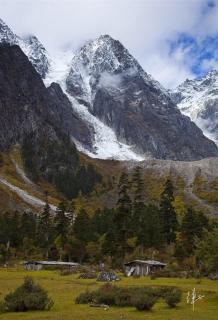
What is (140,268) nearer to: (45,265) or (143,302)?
(45,265)

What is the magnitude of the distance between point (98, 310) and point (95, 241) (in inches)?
3666

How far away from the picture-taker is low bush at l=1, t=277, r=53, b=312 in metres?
36.4

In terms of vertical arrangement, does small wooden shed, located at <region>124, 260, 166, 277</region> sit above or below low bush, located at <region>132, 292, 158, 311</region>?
above

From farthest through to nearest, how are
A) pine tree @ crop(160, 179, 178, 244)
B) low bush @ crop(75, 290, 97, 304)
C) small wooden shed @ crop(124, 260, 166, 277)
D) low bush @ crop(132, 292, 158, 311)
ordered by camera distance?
pine tree @ crop(160, 179, 178, 244) → small wooden shed @ crop(124, 260, 166, 277) → low bush @ crop(75, 290, 97, 304) → low bush @ crop(132, 292, 158, 311)

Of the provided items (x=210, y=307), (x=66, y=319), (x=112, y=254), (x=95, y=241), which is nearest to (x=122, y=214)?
(x=112, y=254)

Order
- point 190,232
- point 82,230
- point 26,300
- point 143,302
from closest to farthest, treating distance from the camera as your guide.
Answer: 1. point 26,300
2. point 143,302
3. point 190,232
4. point 82,230

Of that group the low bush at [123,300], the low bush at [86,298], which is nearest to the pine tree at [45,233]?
the low bush at [86,298]

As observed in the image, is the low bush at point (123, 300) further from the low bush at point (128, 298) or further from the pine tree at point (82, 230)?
the pine tree at point (82, 230)

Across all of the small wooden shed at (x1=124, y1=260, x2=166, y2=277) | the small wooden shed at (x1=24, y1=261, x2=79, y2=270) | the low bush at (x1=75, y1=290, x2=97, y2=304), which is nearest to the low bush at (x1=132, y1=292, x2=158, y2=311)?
the low bush at (x1=75, y1=290, x2=97, y2=304)

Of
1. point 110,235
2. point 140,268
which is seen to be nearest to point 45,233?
point 110,235

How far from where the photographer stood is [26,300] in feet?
120

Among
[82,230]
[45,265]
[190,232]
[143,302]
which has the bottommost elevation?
[143,302]

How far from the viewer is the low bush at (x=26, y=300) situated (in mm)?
36406

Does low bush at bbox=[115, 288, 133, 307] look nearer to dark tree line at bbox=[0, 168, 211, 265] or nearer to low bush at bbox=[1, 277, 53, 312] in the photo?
low bush at bbox=[1, 277, 53, 312]
